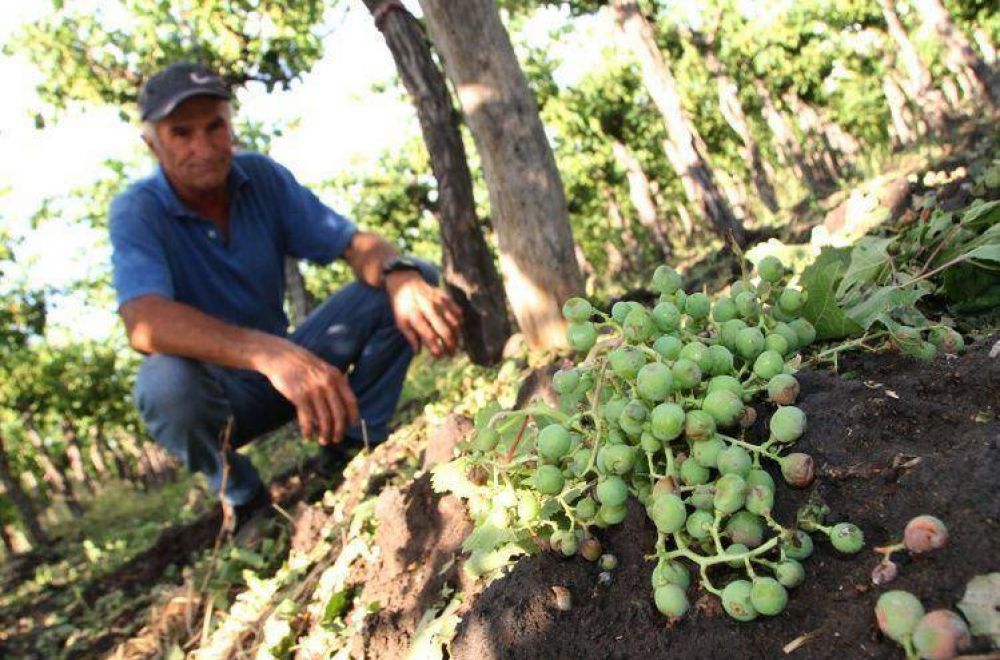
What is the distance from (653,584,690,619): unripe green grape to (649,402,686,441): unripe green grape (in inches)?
9.2

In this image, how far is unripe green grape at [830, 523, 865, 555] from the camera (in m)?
1.02

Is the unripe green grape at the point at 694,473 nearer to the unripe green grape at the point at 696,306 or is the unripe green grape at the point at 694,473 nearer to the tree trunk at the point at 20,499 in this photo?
the unripe green grape at the point at 696,306

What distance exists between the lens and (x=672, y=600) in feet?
3.53

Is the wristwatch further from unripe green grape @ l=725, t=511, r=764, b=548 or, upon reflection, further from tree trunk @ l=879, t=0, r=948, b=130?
tree trunk @ l=879, t=0, r=948, b=130

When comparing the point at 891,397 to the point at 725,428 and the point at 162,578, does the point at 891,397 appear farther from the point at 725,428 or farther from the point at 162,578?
the point at 162,578

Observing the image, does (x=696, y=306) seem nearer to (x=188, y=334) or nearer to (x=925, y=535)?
(x=925, y=535)

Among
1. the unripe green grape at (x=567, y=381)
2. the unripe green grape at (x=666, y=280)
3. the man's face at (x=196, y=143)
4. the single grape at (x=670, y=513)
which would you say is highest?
the man's face at (x=196, y=143)

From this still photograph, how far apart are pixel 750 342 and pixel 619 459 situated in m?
0.37

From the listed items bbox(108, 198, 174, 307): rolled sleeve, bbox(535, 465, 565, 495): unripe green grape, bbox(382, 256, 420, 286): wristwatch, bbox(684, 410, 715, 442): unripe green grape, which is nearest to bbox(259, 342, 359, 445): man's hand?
bbox(382, 256, 420, 286): wristwatch

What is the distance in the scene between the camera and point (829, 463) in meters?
1.18

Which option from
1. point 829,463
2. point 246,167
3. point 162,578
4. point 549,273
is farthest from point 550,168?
point 162,578

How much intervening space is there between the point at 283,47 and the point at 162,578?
32.9 feet

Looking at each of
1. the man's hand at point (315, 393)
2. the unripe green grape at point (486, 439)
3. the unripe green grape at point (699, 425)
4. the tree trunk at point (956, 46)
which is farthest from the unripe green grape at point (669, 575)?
the tree trunk at point (956, 46)

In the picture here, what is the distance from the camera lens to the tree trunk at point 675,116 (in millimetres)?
9547
